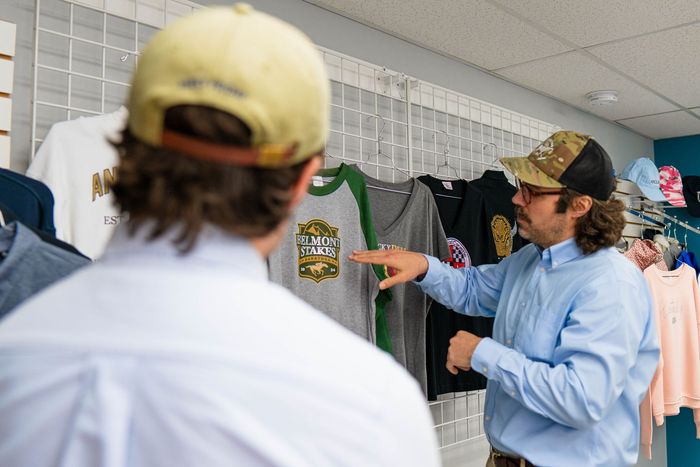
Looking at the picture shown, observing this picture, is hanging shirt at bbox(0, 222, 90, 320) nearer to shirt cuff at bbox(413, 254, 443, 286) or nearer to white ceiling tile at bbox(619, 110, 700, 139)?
shirt cuff at bbox(413, 254, 443, 286)

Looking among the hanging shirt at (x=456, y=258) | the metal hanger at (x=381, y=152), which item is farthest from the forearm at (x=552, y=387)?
the metal hanger at (x=381, y=152)

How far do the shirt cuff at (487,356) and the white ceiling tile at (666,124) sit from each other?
10.4ft

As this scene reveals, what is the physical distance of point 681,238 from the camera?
4.64 metres

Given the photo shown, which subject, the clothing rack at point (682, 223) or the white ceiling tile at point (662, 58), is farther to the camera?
the clothing rack at point (682, 223)

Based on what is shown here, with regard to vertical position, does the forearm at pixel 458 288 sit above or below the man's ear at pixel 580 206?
below

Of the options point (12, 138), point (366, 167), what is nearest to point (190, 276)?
point (12, 138)

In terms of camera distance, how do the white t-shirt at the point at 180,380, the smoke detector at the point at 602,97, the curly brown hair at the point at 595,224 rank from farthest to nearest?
1. the smoke detector at the point at 602,97
2. the curly brown hair at the point at 595,224
3. the white t-shirt at the point at 180,380

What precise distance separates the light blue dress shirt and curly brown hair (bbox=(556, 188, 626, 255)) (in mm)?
29

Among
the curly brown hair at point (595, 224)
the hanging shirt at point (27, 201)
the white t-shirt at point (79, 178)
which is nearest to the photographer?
the hanging shirt at point (27, 201)

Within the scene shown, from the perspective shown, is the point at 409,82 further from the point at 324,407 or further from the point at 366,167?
the point at 324,407

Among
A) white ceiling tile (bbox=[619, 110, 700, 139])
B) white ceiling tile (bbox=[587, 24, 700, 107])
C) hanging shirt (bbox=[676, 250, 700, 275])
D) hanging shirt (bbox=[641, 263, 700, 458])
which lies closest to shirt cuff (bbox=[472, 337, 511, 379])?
white ceiling tile (bbox=[587, 24, 700, 107])

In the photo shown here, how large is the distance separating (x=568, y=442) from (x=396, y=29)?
5.81 ft

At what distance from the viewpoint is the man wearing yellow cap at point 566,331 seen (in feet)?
4.99

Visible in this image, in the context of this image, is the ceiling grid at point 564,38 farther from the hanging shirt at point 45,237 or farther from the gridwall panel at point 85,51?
the hanging shirt at point 45,237
